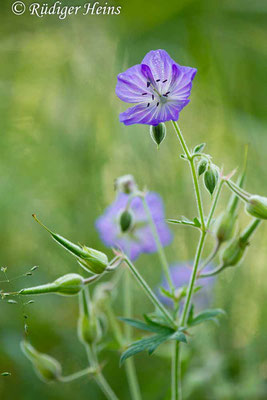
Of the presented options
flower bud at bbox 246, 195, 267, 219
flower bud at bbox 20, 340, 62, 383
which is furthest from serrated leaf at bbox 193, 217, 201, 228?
flower bud at bbox 20, 340, 62, 383

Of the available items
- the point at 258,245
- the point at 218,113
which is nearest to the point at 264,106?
the point at 218,113

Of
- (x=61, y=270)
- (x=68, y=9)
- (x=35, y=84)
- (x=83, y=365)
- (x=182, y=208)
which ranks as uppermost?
(x=68, y=9)

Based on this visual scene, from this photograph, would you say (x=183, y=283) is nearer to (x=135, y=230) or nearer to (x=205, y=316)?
(x=135, y=230)

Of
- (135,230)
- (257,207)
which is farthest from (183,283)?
(257,207)

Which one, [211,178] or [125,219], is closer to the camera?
[211,178]

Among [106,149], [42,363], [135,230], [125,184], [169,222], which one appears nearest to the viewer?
[169,222]

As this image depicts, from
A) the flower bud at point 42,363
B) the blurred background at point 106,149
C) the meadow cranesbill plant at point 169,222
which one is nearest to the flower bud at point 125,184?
the meadow cranesbill plant at point 169,222

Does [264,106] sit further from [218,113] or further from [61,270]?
[61,270]

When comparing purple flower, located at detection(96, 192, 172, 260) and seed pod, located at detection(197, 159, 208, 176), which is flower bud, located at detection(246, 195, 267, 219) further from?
purple flower, located at detection(96, 192, 172, 260)
